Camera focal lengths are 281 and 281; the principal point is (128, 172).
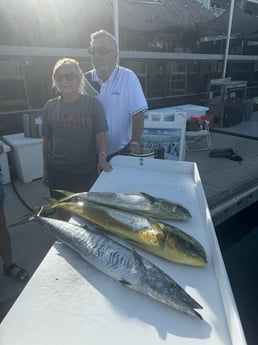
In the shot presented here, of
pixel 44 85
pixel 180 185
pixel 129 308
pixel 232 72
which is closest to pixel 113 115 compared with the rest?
pixel 180 185

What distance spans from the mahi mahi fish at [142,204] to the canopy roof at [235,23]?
29.8ft

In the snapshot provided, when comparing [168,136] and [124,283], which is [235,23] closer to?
[168,136]

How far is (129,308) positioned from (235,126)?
852cm

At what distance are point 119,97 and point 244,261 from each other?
10.7ft

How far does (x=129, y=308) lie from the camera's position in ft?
3.38

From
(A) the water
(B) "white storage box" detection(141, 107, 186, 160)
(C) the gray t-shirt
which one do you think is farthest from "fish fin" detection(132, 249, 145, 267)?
(B) "white storage box" detection(141, 107, 186, 160)

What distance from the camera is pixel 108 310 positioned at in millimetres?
1021

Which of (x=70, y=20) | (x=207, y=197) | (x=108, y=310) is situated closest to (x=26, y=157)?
(x=207, y=197)

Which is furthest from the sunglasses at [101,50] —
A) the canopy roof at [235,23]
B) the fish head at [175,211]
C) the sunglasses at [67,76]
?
the canopy roof at [235,23]

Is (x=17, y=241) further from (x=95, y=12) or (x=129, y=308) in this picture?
(x=95, y=12)

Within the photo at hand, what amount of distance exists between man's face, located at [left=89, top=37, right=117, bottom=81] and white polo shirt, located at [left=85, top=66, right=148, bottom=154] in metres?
0.06

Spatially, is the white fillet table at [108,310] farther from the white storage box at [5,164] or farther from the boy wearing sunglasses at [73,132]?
the white storage box at [5,164]

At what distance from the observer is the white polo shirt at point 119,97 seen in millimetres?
2400

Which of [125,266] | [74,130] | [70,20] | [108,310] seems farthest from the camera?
[70,20]
